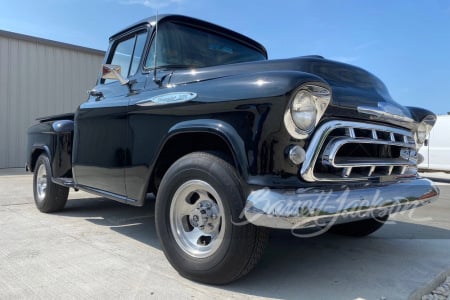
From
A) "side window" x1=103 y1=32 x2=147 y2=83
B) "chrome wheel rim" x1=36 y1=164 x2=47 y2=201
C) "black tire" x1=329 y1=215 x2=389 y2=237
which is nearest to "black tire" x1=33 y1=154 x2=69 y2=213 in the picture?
"chrome wheel rim" x1=36 y1=164 x2=47 y2=201

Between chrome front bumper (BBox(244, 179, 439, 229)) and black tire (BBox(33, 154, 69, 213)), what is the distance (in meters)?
3.45

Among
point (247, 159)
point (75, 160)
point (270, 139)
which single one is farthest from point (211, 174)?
point (75, 160)

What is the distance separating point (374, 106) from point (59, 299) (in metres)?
2.46

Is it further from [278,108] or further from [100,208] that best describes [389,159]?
[100,208]

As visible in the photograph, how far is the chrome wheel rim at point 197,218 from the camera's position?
2.60 m

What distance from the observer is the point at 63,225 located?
4344 millimetres

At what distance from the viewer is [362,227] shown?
3.97 meters

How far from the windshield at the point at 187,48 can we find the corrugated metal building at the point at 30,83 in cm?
1066

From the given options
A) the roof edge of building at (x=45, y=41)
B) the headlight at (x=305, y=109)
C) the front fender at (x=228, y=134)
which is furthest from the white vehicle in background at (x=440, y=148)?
the roof edge of building at (x=45, y=41)

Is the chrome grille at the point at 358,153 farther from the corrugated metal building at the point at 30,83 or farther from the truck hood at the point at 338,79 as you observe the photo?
the corrugated metal building at the point at 30,83

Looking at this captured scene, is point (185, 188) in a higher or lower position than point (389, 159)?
lower

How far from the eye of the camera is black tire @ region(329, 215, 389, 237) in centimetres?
388

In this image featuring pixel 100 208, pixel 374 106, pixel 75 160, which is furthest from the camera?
pixel 100 208

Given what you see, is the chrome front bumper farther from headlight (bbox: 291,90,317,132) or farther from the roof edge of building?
the roof edge of building
